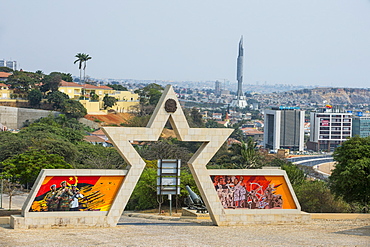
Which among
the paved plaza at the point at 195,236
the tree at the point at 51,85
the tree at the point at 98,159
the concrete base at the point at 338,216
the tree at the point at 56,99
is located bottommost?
the tree at the point at 98,159

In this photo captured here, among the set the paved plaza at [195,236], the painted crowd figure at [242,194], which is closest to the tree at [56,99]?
the painted crowd figure at [242,194]

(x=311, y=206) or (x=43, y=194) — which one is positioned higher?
(x=43, y=194)

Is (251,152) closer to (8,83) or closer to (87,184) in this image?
(87,184)

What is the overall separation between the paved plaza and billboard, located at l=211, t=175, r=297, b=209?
39.1 inches

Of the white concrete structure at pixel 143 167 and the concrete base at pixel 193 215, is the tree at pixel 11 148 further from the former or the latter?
the white concrete structure at pixel 143 167

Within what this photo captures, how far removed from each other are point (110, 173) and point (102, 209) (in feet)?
4.75

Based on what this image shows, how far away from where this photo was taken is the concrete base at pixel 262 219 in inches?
1008

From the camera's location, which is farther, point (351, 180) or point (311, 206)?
point (311, 206)

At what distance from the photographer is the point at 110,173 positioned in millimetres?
24672

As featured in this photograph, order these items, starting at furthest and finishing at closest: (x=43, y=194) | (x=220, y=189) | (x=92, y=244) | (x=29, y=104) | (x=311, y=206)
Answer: (x=29, y=104)
(x=311, y=206)
(x=220, y=189)
(x=43, y=194)
(x=92, y=244)

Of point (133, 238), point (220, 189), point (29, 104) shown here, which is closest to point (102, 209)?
point (133, 238)

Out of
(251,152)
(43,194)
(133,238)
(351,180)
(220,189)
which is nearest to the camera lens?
(133,238)

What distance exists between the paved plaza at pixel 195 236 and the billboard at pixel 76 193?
1.05 m

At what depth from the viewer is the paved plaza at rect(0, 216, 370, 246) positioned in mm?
21188
